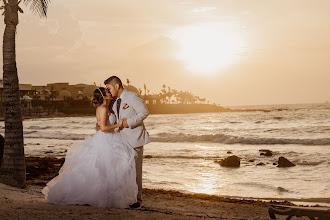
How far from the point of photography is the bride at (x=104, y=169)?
6066 millimetres

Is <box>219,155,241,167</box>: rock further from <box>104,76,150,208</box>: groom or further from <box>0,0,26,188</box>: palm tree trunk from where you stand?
<box>104,76,150,208</box>: groom

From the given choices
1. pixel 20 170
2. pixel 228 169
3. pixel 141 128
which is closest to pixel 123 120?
pixel 141 128

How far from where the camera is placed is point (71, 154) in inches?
254

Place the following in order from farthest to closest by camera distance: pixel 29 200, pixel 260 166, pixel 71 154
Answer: pixel 260 166 → pixel 29 200 → pixel 71 154

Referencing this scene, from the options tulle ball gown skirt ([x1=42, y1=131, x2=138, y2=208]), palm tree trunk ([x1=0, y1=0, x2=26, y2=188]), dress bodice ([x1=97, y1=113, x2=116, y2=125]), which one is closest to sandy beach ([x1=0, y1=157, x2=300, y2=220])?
tulle ball gown skirt ([x1=42, y1=131, x2=138, y2=208])

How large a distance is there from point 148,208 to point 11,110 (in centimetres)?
415

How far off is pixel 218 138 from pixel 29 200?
27.7 meters

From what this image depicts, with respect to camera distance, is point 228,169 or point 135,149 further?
point 228,169

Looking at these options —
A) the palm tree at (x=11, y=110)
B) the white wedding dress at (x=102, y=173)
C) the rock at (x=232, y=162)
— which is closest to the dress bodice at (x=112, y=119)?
the white wedding dress at (x=102, y=173)

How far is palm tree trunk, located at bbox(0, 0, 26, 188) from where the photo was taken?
9109 mm

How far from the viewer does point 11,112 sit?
9.11 m

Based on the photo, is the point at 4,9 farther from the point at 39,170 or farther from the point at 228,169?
the point at 228,169

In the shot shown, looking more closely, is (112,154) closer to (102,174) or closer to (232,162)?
(102,174)

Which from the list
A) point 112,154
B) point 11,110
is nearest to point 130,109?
point 112,154
